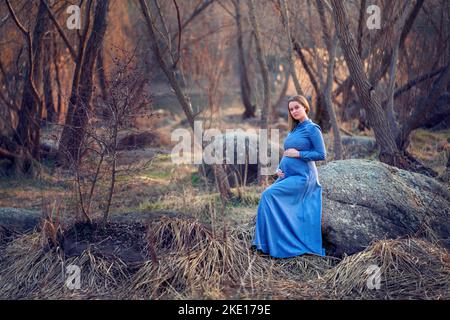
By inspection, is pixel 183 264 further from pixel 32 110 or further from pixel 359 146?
pixel 359 146

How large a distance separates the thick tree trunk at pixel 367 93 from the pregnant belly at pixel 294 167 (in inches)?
100

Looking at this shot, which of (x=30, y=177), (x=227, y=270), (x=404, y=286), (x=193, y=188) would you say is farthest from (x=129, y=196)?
(x=404, y=286)

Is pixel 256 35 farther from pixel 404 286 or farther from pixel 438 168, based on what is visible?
pixel 404 286

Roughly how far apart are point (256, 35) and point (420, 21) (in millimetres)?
4704

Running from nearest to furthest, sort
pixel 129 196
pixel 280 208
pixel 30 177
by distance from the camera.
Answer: pixel 280 208, pixel 129 196, pixel 30 177

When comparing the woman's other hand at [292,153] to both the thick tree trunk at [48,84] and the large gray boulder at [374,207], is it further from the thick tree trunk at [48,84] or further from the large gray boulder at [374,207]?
the thick tree trunk at [48,84]

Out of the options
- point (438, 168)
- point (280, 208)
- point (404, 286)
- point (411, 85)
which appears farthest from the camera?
point (411, 85)

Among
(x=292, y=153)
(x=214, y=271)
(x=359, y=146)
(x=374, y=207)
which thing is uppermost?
(x=292, y=153)

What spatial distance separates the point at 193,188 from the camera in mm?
8914

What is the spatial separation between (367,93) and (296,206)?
292cm

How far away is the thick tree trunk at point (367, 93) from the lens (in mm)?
7738

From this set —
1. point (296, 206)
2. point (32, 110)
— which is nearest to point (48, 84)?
point (32, 110)

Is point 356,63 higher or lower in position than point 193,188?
higher

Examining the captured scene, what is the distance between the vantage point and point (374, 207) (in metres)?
6.04
